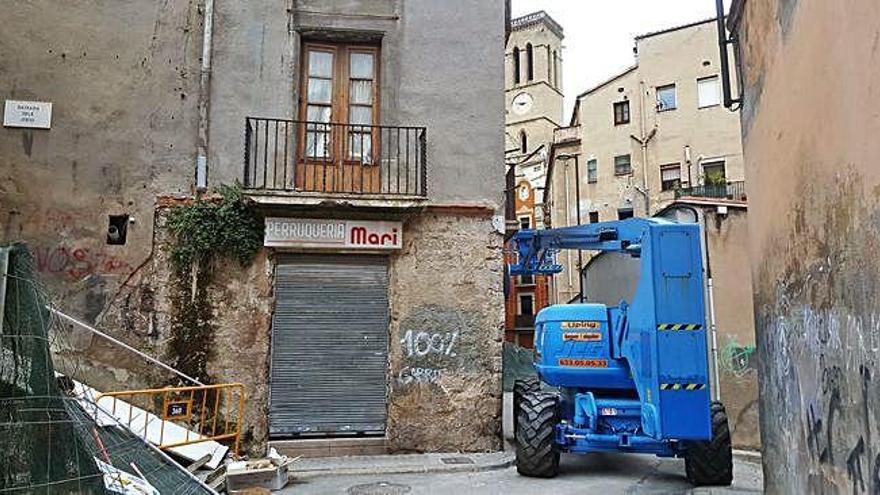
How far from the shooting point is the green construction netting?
4.42 m

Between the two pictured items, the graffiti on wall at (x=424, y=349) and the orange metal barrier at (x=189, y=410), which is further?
the graffiti on wall at (x=424, y=349)

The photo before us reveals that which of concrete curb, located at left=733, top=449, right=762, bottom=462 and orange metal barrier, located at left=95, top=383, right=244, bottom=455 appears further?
concrete curb, located at left=733, top=449, right=762, bottom=462

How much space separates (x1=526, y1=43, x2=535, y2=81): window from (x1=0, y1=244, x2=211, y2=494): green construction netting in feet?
198

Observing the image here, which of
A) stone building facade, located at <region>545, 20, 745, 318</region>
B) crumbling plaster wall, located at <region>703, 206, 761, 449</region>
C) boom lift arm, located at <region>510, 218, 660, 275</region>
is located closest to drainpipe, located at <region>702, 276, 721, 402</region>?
crumbling plaster wall, located at <region>703, 206, 761, 449</region>

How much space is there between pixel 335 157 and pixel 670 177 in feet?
85.6

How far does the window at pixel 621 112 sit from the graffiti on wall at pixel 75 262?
2995 centimetres

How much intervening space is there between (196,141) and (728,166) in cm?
2682

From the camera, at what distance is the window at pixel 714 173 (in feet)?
99.1

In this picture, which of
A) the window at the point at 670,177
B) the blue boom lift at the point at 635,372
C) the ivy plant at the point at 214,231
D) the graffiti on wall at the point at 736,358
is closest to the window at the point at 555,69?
the window at the point at 670,177

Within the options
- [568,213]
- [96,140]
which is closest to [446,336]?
[96,140]

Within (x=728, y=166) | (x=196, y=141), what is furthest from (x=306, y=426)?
Answer: (x=728, y=166)

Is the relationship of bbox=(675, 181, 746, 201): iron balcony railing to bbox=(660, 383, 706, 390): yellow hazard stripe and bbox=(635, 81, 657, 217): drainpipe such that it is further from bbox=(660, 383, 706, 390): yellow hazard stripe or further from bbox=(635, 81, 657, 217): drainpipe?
bbox=(660, 383, 706, 390): yellow hazard stripe

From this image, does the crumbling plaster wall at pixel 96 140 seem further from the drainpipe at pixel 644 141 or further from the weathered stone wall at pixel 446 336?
the drainpipe at pixel 644 141

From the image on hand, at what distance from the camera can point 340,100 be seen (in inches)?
406
